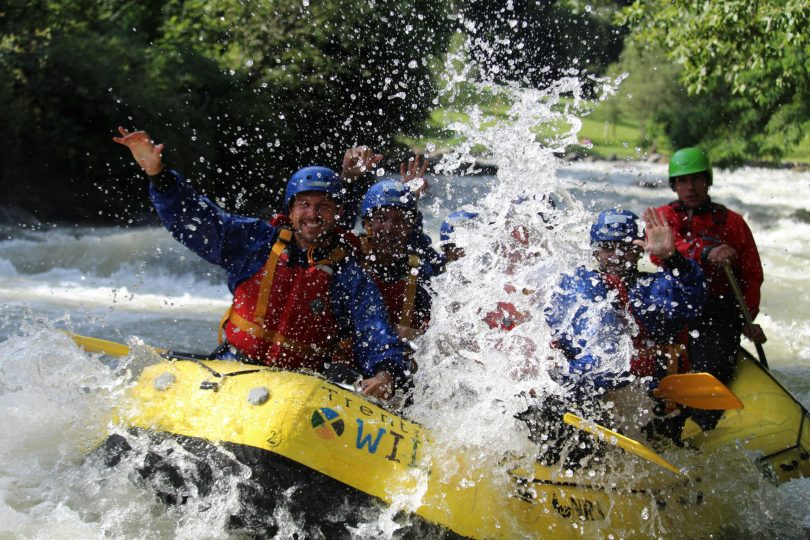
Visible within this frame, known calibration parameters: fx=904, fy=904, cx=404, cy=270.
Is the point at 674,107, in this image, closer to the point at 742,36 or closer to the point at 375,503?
the point at 742,36

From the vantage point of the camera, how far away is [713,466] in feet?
14.0

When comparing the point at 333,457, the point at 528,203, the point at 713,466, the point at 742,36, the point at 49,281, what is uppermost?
the point at 742,36

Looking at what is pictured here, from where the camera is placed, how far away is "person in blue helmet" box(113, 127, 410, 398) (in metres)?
4.12

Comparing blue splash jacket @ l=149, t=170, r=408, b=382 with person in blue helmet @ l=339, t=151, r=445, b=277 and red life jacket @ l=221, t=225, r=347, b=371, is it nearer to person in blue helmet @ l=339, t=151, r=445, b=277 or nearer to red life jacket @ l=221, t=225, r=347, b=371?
red life jacket @ l=221, t=225, r=347, b=371

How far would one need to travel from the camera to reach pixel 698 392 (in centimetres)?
402

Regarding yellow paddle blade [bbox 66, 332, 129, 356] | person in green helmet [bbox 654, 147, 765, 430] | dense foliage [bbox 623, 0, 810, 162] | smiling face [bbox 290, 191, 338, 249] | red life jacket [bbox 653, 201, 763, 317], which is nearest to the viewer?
smiling face [bbox 290, 191, 338, 249]

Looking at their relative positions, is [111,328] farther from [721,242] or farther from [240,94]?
[240,94]

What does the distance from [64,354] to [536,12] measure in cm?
2308

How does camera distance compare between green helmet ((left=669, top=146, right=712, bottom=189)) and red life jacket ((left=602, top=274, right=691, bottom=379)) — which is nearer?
red life jacket ((left=602, top=274, right=691, bottom=379))

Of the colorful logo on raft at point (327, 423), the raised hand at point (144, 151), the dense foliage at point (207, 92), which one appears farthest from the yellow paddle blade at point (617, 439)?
the dense foliage at point (207, 92)

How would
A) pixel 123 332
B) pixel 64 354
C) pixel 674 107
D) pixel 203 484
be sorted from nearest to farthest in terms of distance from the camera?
pixel 203 484, pixel 64 354, pixel 123 332, pixel 674 107

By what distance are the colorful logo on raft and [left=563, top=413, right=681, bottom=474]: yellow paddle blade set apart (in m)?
0.92

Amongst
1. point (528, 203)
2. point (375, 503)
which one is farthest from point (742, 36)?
point (375, 503)

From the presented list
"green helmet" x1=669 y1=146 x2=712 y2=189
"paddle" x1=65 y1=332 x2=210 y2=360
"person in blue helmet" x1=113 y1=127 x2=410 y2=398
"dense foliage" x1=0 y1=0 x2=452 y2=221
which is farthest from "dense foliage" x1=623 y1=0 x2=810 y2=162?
"paddle" x1=65 y1=332 x2=210 y2=360
